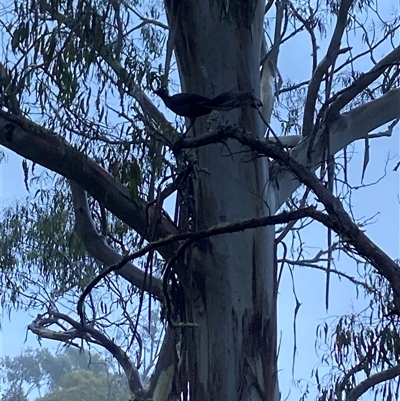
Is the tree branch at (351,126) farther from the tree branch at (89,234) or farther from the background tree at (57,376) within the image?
the background tree at (57,376)

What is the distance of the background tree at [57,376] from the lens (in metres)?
6.83

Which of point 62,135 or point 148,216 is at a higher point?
point 62,135

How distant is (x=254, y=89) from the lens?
2.82m

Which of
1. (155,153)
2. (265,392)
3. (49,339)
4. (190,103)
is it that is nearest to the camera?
(190,103)

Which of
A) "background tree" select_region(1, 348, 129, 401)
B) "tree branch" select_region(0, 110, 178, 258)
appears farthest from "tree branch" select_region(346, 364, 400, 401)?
"background tree" select_region(1, 348, 129, 401)

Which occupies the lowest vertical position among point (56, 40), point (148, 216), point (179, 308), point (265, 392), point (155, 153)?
point (265, 392)

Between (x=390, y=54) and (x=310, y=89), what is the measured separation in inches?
15.7

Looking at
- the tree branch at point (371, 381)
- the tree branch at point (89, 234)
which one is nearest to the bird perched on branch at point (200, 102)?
the tree branch at point (89, 234)

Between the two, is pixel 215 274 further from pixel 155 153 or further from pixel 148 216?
pixel 155 153

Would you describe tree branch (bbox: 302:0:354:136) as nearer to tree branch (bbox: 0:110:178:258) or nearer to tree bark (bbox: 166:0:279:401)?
tree bark (bbox: 166:0:279:401)

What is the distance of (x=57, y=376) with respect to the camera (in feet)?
24.2

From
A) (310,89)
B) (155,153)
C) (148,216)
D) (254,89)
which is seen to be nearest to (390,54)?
(310,89)

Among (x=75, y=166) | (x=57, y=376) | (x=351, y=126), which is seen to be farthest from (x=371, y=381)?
(x=57, y=376)

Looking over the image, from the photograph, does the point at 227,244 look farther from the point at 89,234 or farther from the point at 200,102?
the point at 89,234
